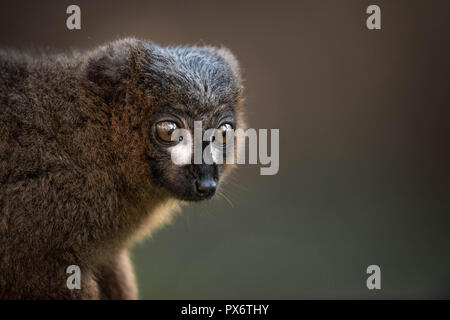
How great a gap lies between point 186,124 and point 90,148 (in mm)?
680

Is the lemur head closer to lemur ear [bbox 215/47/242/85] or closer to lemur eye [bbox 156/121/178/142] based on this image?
lemur eye [bbox 156/121/178/142]

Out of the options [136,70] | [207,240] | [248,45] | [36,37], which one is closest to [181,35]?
[248,45]

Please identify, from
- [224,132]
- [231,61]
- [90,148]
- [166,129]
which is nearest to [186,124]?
[166,129]

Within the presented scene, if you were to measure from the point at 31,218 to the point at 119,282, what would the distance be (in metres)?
1.38

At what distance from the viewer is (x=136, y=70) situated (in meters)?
4.44

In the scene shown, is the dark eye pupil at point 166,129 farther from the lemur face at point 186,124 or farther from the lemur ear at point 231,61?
Result: the lemur ear at point 231,61

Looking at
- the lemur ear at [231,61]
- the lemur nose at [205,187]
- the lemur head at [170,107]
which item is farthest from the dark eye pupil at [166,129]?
the lemur ear at [231,61]

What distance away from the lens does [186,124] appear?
426cm

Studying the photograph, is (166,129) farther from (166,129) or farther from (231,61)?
(231,61)

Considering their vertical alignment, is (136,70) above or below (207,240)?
above

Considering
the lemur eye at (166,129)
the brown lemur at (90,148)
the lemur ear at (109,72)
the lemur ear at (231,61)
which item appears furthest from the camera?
the lemur ear at (231,61)

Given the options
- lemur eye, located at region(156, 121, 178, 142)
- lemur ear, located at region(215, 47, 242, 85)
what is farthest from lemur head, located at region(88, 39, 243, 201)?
lemur ear, located at region(215, 47, 242, 85)

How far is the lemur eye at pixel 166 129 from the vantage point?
427 centimetres
